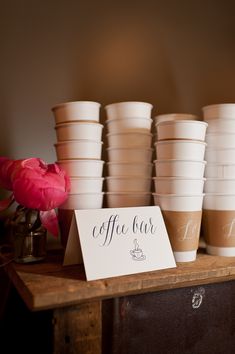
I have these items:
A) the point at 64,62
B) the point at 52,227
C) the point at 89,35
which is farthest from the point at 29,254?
the point at 89,35

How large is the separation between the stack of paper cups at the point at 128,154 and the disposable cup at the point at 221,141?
20 cm

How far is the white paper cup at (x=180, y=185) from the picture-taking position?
88 centimetres

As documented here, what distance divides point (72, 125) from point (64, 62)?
1.37 feet

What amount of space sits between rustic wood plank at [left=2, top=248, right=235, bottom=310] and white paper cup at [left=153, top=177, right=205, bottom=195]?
204 mm

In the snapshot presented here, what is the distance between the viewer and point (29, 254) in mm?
870

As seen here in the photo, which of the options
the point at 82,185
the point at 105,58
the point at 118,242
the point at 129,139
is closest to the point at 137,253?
the point at 118,242

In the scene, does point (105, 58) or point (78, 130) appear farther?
point (105, 58)

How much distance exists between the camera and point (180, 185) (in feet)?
2.88

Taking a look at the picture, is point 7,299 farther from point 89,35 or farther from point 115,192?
point 89,35

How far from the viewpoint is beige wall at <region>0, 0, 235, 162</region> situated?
116cm

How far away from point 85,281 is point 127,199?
1.10 feet

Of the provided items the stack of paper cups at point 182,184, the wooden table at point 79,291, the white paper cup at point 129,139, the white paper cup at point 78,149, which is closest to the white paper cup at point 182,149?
the stack of paper cups at point 182,184

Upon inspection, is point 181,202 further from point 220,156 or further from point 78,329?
point 78,329

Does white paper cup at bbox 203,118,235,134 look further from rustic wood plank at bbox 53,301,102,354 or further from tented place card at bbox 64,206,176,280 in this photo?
rustic wood plank at bbox 53,301,102,354
